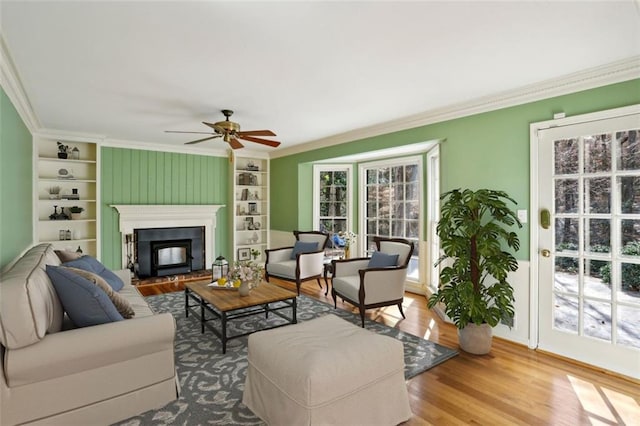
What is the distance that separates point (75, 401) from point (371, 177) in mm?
4978

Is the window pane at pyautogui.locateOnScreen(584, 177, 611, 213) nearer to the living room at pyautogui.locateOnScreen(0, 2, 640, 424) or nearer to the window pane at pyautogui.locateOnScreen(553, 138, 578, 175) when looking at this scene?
the window pane at pyautogui.locateOnScreen(553, 138, 578, 175)

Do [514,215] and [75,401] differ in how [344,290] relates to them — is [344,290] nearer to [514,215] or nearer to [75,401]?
[514,215]

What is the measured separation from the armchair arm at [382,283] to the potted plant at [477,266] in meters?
0.62

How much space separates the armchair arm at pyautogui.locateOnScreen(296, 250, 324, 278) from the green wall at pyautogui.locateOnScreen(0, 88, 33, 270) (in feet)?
10.4

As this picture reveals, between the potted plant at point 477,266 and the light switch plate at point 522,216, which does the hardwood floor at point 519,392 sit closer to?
the potted plant at point 477,266

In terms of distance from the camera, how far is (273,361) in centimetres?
195

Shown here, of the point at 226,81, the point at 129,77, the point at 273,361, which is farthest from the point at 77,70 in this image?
the point at 273,361

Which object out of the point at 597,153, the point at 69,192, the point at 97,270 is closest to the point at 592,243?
the point at 597,153

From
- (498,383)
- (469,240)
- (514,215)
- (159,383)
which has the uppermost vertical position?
(514,215)

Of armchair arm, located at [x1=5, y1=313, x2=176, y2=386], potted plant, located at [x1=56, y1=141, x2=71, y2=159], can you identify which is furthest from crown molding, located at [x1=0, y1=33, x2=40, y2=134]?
armchair arm, located at [x1=5, y1=313, x2=176, y2=386]

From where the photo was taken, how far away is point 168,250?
606 centimetres

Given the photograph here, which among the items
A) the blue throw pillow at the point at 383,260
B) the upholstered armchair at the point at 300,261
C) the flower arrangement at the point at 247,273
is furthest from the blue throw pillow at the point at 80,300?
the upholstered armchair at the point at 300,261

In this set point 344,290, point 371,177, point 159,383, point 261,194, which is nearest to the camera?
point 159,383

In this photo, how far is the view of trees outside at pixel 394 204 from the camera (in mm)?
5215
